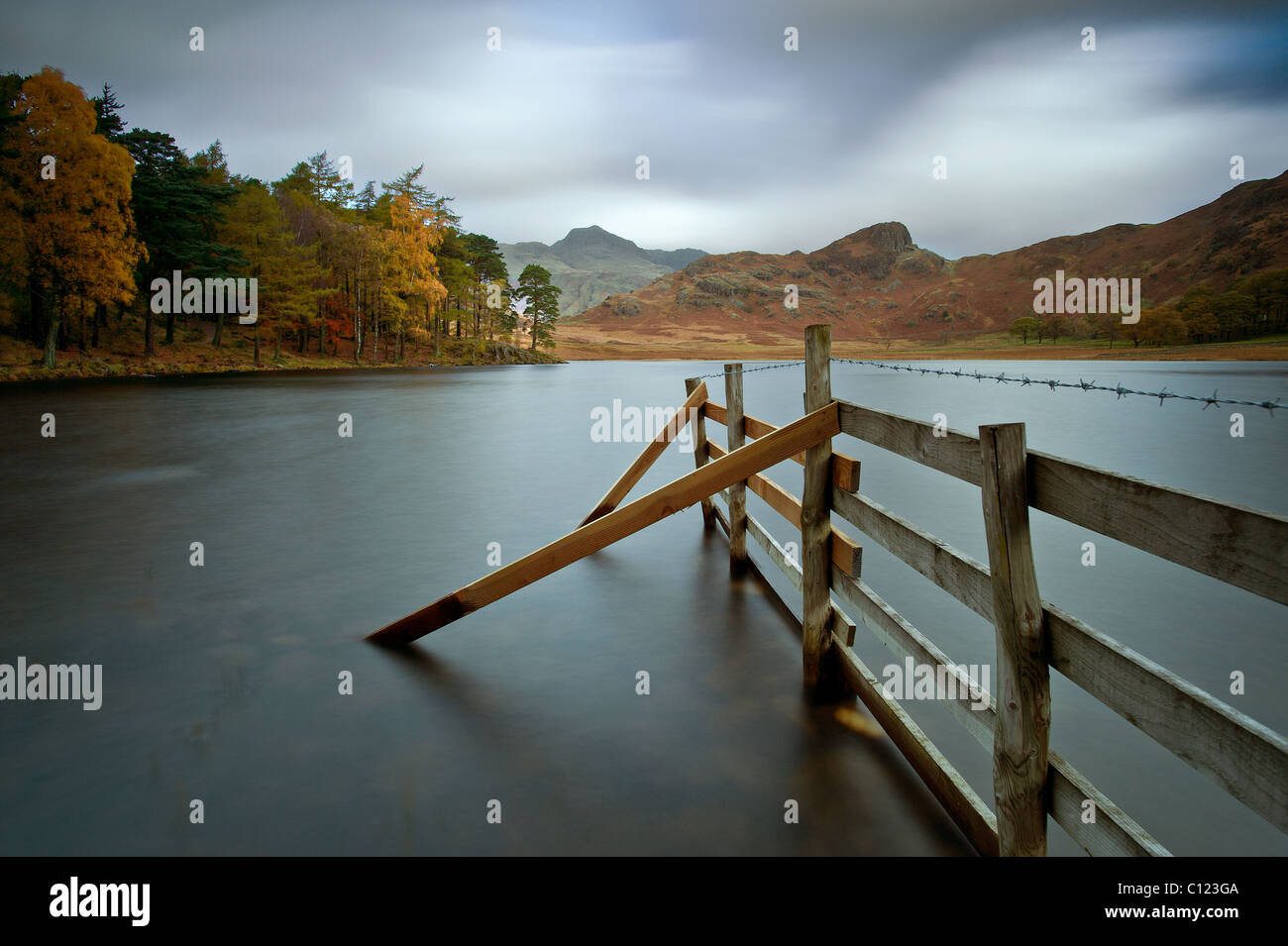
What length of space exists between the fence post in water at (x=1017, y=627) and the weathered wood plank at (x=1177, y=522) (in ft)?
0.32

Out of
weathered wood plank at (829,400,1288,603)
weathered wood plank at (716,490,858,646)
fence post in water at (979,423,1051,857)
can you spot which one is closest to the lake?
weathered wood plank at (716,490,858,646)

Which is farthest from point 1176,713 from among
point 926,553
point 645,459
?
point 645,459

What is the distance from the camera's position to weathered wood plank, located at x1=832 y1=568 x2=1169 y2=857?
2.34 meters

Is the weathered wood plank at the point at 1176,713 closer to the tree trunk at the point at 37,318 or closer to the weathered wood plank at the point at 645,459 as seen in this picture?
the weathered wood plank at the point at 645,459

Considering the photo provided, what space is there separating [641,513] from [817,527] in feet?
3.80

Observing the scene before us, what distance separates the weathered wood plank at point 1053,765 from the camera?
7.69ft

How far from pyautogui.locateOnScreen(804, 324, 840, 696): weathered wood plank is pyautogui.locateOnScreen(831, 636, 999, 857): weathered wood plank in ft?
0.52

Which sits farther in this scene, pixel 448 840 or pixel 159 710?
pixel 159 710

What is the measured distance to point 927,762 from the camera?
12.0ft

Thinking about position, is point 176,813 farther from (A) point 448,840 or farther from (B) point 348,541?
(B) point 348,541

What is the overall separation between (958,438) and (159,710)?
5090mm

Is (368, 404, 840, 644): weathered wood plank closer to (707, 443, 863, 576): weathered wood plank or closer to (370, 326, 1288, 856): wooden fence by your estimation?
(370, 326, 1288, 856): wooden fence

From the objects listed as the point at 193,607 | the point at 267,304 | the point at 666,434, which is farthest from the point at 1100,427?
the point at 267,304
